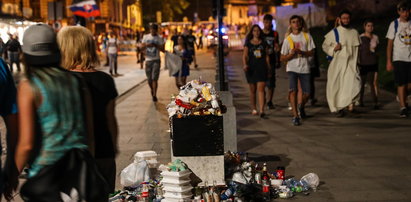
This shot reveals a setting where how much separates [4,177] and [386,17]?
99.0ft

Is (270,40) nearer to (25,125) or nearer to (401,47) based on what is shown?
(401,47)

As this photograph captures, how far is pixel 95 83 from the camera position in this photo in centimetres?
416

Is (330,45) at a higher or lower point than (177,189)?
higher

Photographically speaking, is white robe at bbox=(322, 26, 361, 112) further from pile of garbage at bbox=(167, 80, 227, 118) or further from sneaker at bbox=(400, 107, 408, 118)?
pile of garbage at bbox=(167, 80, 227, 118)

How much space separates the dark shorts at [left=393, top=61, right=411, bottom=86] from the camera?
36.5 ft

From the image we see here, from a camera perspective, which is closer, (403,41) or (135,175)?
(135,175)

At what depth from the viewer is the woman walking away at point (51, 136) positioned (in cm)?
354

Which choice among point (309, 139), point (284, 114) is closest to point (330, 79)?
point (284, 114)

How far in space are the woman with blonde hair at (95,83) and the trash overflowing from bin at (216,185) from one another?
197cm

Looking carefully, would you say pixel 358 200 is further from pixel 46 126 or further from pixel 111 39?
pixel 111 39

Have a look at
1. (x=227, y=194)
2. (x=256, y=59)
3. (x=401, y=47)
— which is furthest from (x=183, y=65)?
(x=227, y=194)

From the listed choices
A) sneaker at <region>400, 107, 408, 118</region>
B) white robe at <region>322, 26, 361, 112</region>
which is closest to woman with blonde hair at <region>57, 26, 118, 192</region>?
white robe at <region>322, 26, 361, 112</region>

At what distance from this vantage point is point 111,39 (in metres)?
26.5

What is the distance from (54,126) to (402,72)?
8697 mm
